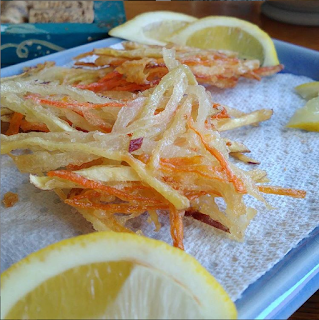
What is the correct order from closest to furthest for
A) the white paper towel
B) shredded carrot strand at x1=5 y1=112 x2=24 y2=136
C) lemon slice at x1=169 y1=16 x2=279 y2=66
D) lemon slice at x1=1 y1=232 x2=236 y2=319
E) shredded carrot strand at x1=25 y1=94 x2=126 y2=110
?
lemon slice at x1=1 y1=232 x2=236 y2=319 → the white paper towel → shredded carrot strand at x1=25 y1=94 x2=126 y2=110 → shredded carrot strand at x1=5 y1=112 x2=24 y2=136 → lemon slice at x1=169 y1=16 x2=279 y2=66

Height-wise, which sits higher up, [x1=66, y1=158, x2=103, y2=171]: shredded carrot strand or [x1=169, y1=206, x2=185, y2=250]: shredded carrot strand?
[x1=66, y1=158, x2=103, y2=171]: shredded carrot strand

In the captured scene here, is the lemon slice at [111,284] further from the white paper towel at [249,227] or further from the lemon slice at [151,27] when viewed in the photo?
the lemon slice at [151,27]

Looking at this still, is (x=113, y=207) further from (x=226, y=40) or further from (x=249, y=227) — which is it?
(x=226, y=40)

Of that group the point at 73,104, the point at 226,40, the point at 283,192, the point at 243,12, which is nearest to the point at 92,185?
the point at 73,104

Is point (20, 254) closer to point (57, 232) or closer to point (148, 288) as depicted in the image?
point (57, 232)

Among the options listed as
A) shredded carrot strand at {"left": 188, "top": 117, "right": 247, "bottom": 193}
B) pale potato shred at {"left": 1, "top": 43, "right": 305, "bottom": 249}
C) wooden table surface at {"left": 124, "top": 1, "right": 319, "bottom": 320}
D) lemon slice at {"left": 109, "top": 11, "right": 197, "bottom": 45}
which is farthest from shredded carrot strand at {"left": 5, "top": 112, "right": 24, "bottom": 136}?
wooden table surface at {"left": 124, "top": 1, "right": 319, "bottom": 320}

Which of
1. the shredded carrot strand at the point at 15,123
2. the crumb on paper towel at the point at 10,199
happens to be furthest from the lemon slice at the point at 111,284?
the shredded carrot strand at the point at 15,123

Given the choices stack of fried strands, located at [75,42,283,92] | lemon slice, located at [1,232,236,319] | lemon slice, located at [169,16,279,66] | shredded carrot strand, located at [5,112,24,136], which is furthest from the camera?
lemon slice, located at [169,16,279,66]

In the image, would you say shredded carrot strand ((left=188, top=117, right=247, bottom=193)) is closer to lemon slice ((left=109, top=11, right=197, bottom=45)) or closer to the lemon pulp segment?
the lemon pulp segment

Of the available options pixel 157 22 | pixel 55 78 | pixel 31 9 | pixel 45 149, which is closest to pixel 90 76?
pixel 55 78
